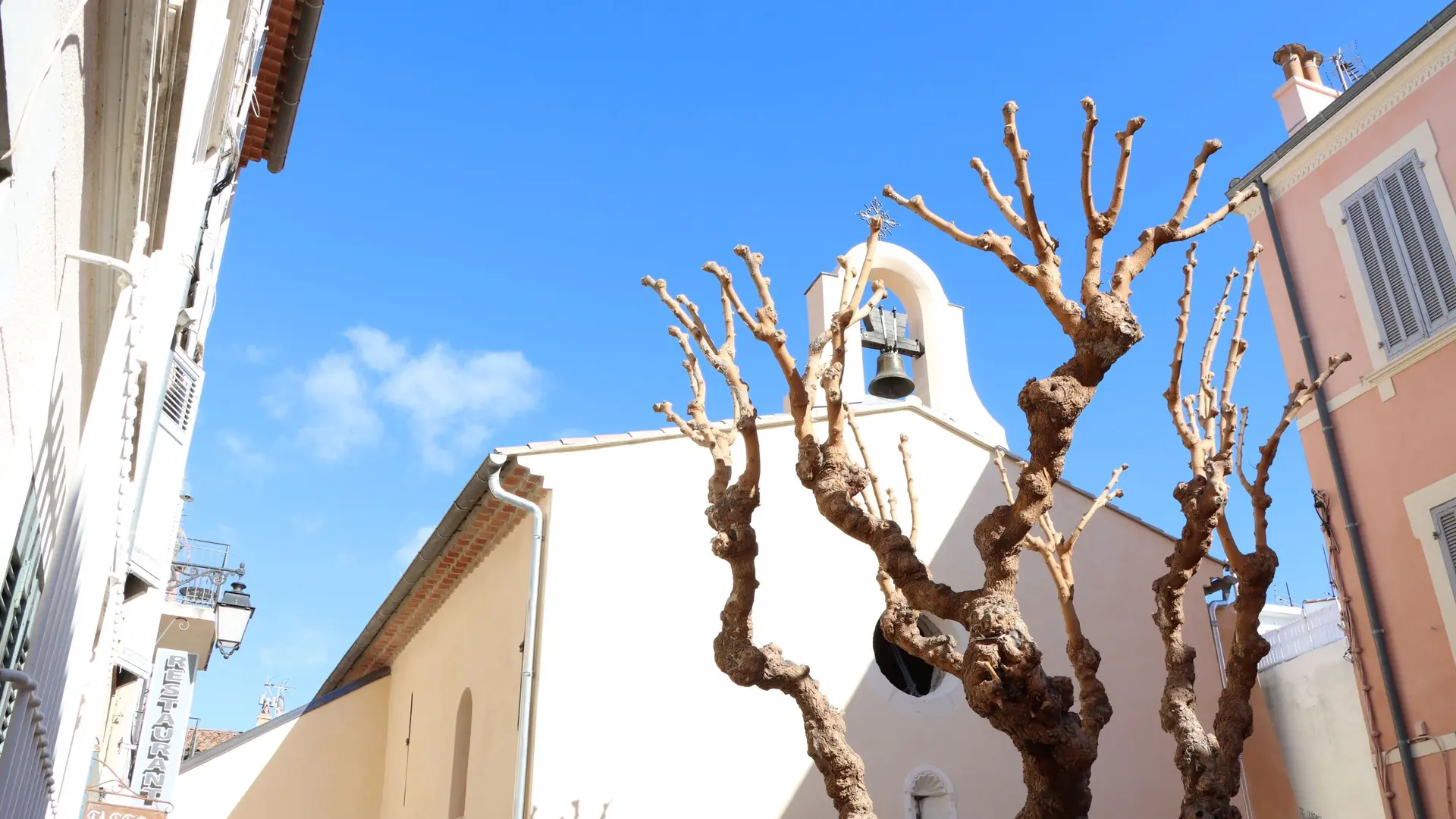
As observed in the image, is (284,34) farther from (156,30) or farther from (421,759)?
A: (421,759)

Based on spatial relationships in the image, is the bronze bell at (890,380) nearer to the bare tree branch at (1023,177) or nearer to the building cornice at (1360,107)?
the building cornice at (1360,107)

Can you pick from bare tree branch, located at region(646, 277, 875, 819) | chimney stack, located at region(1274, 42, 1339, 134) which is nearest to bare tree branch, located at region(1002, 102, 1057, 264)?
bare tree branch, located at region(646, 277, 875, 819)

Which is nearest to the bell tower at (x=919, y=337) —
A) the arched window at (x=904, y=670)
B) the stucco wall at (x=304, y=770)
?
the arched window at (x=904, y=670)

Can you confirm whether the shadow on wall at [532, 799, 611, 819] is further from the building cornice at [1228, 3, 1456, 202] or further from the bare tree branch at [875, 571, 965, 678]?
the building cornice at [1228, 3, 1456, 202]

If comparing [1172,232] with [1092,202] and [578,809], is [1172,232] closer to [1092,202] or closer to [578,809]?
[1092,202]

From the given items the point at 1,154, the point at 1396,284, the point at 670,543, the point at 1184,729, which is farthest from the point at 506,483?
the point at 1,154

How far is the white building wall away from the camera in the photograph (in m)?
2.09

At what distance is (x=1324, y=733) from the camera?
11820 millimetres

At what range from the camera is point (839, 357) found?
24.6 ft

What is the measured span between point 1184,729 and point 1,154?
7.97 m

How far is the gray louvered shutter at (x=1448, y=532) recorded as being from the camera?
9.45 metres

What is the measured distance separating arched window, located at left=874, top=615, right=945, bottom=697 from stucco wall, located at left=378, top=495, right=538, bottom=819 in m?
3.44

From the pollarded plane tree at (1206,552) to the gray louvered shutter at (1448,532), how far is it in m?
1.85

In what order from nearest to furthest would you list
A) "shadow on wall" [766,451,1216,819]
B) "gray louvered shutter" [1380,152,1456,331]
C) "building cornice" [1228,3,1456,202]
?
"gray louvered shutter" [1380,152,1456,331], "building cornice" [1228,3,1456,202], "shadow on wall" [766,451,1216,819]
